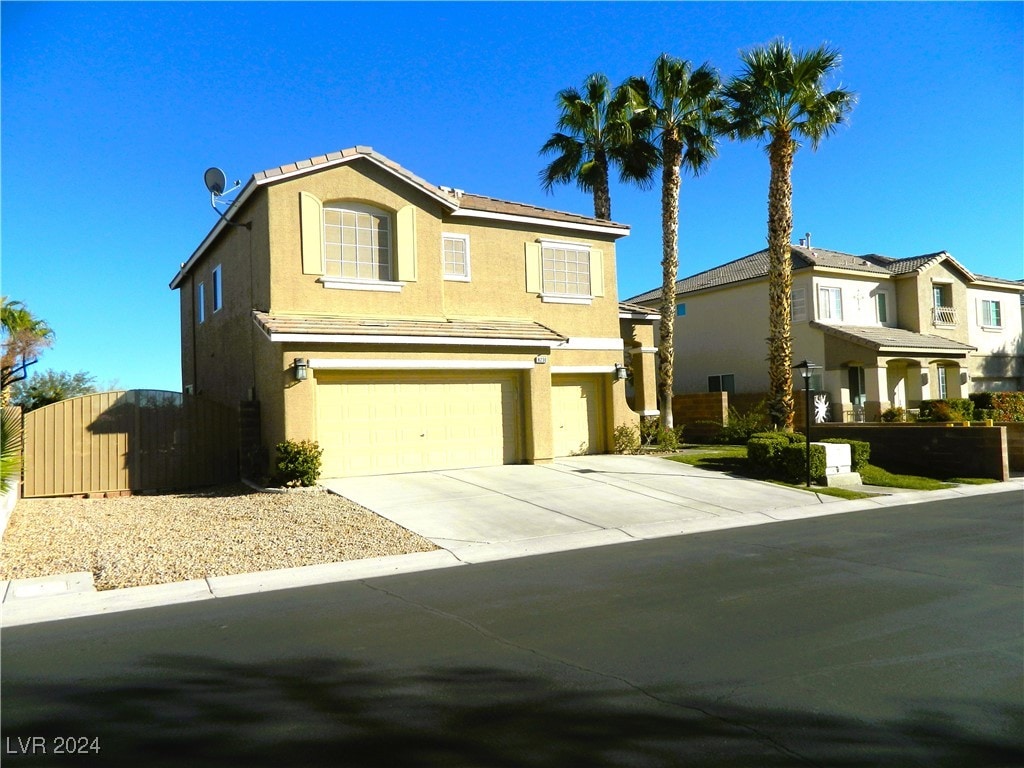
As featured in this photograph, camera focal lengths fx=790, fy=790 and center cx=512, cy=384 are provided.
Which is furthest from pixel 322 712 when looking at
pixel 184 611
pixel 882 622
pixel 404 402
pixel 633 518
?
pixel 404 402

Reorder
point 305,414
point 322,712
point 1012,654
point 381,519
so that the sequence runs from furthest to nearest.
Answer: point 305,414 < point 381,519 < point 1012,654 < point 322,712

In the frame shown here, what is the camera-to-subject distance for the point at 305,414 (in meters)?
15.1

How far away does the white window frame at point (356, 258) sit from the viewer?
16.6 metres

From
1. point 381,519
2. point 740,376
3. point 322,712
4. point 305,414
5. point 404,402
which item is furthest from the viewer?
point 740,376

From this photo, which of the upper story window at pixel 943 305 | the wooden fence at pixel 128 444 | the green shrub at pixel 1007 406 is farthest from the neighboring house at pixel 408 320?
the upper story window at pixel 943 305

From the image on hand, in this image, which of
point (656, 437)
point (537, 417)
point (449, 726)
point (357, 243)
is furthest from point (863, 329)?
point (449, 726)

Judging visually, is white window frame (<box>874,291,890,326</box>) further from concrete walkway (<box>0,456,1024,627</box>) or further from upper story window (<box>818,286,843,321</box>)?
concrete walkway (<box>0,456,1024,627</box>)

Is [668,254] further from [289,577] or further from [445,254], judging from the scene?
[289,577]

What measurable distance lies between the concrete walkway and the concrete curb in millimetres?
14

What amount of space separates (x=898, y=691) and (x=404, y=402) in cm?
1274

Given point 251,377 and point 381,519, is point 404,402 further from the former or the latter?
point 381,519

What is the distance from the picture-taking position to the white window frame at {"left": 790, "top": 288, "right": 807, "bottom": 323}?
30.8m

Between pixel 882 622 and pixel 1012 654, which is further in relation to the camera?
pixel 882 622

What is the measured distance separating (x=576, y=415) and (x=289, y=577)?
39.8 ft
